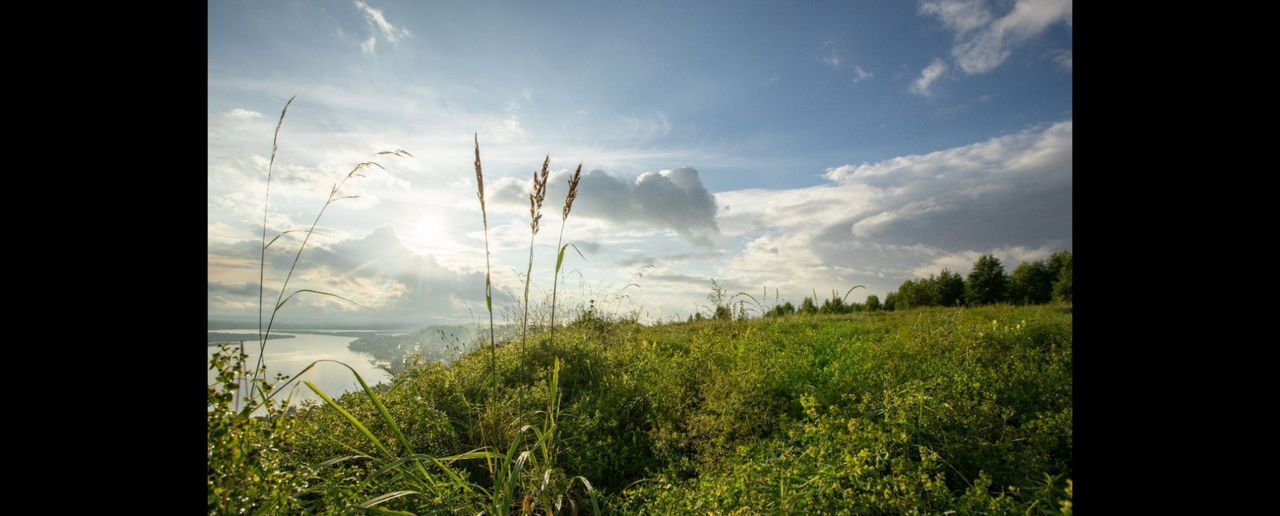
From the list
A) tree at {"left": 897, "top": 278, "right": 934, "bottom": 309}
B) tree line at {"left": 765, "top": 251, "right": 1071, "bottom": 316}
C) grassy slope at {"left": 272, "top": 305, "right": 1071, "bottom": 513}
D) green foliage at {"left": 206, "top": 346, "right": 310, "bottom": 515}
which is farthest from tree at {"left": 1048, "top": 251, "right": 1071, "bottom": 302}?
green foliage at {"left": 206, "top": 346, "right": 310, "bottom": 515}

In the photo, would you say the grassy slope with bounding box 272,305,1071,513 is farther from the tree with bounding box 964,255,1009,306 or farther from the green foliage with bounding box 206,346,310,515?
the tree with bounding box 964,255,1009,306

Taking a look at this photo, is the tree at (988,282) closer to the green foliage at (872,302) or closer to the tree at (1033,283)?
the tree at (1033,283)

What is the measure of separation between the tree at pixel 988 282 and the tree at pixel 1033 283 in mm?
157

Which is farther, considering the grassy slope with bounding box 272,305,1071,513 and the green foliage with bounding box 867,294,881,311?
the green foliage with bounding box 867,294,881,311

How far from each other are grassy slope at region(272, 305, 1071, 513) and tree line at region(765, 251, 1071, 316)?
3.48 metres

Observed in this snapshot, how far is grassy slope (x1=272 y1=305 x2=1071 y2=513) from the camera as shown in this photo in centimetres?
215

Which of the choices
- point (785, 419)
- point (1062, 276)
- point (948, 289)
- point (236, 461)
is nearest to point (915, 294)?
point (948, 289)

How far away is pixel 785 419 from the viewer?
313 centimetres
